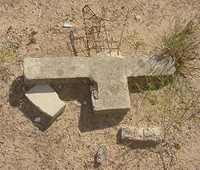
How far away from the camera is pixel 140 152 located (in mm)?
4164

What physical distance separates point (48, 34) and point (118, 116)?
1.07 meters

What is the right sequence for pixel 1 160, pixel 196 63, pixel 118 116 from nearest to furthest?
pixel 1 160 < pixel 118 116 < pixel 196 63

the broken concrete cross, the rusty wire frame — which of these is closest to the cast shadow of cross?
the broken concrete cross

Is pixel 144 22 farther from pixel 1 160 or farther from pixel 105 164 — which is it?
pixel 1 160

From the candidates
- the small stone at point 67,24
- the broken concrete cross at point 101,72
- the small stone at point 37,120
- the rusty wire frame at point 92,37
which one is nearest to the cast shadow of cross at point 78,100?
the small stone at point 37,120

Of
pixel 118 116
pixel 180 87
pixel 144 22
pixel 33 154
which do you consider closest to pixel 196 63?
pixel 180 87

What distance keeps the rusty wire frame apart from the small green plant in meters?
0.49

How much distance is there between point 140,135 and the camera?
163 inches

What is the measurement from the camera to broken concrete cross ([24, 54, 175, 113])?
412cm

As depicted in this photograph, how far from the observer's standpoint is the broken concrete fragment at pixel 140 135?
4141 mm

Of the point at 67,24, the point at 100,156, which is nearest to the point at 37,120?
the point at 100,156

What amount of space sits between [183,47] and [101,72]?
863mm

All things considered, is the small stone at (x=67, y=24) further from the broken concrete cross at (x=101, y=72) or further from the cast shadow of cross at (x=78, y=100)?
the cast shadow of cross at (x=78, y=100)

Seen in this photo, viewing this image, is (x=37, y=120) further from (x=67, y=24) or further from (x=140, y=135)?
(x=67, y=24)
